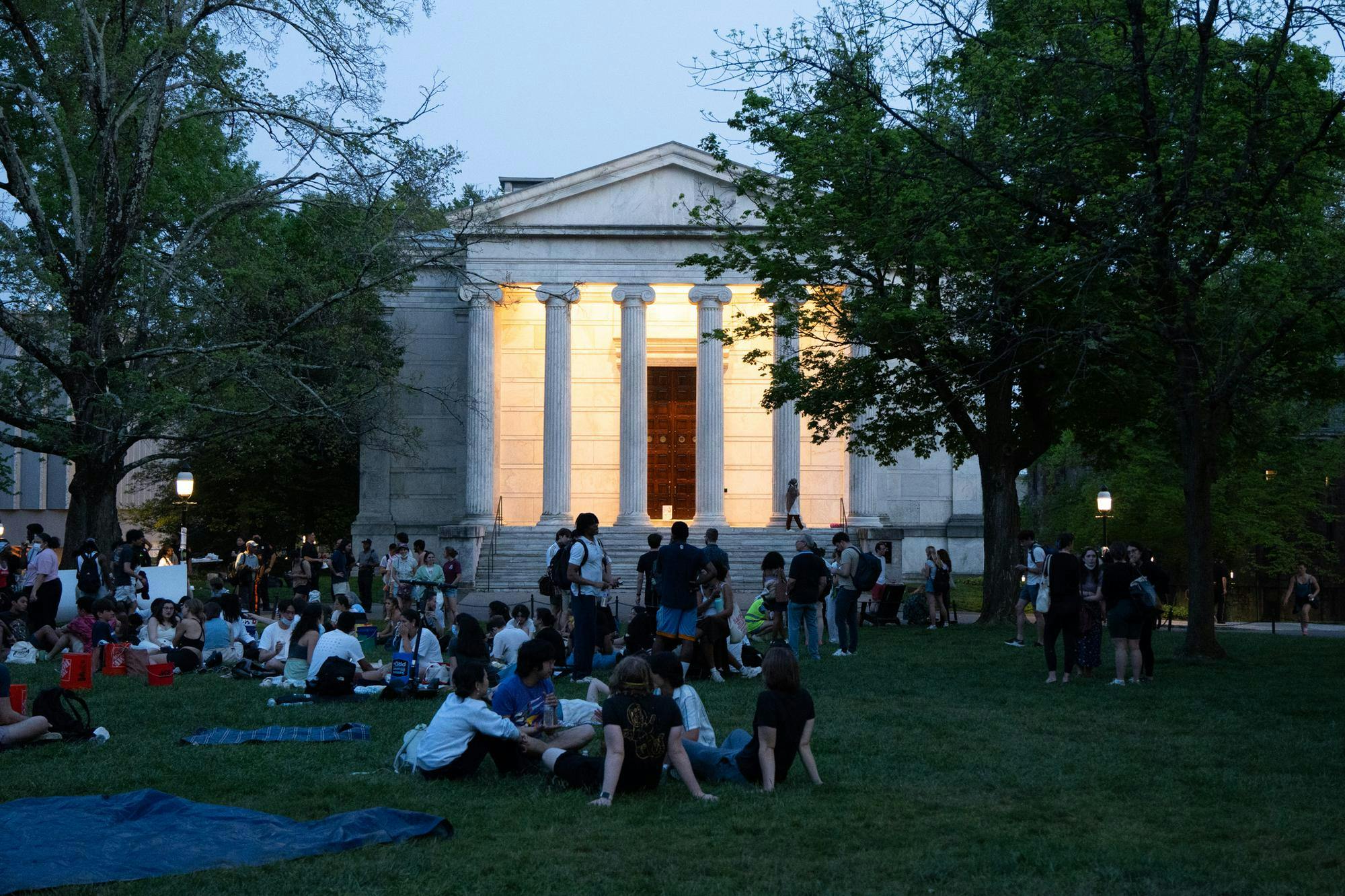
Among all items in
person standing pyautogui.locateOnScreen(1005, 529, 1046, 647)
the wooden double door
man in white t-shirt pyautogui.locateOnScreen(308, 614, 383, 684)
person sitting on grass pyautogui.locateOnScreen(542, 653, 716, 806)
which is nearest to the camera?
person sitting on grass pyautogui.locateOnScreen(542, 653, 716, 806)

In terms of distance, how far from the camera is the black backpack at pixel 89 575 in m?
21.6

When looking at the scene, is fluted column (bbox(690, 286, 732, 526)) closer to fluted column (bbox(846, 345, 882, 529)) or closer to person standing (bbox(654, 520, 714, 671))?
fluted column (bbox(846, 345, 882, 529))

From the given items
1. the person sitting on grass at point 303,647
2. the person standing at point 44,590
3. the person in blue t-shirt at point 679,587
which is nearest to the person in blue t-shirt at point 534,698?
the person in blue t-shirt at point 679,587

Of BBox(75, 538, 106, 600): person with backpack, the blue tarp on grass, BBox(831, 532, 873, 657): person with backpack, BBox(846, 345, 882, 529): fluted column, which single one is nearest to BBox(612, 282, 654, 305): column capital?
BBox(846, 345, 882, 529): fluted column

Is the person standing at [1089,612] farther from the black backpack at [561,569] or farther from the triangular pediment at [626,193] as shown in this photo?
the triangular pediment at [626,193]

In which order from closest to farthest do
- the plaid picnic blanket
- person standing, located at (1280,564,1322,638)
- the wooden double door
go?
1. the plaid picnic blanket
2. person standing, located at (1280,564,1322,638)
3. the wooden double door

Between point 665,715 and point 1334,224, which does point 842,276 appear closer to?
point 1334,224

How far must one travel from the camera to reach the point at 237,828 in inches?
321

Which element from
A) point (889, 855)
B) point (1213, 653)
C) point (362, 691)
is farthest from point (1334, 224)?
point (889, 855)

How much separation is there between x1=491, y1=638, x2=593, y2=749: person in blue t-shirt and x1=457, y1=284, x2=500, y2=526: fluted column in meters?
30.0

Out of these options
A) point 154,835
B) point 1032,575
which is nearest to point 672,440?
point 1032,575

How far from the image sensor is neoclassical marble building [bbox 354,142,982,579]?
40844 millimetres

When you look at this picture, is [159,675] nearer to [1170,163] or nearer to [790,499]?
[1170,163]

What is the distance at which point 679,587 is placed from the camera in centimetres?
1606
